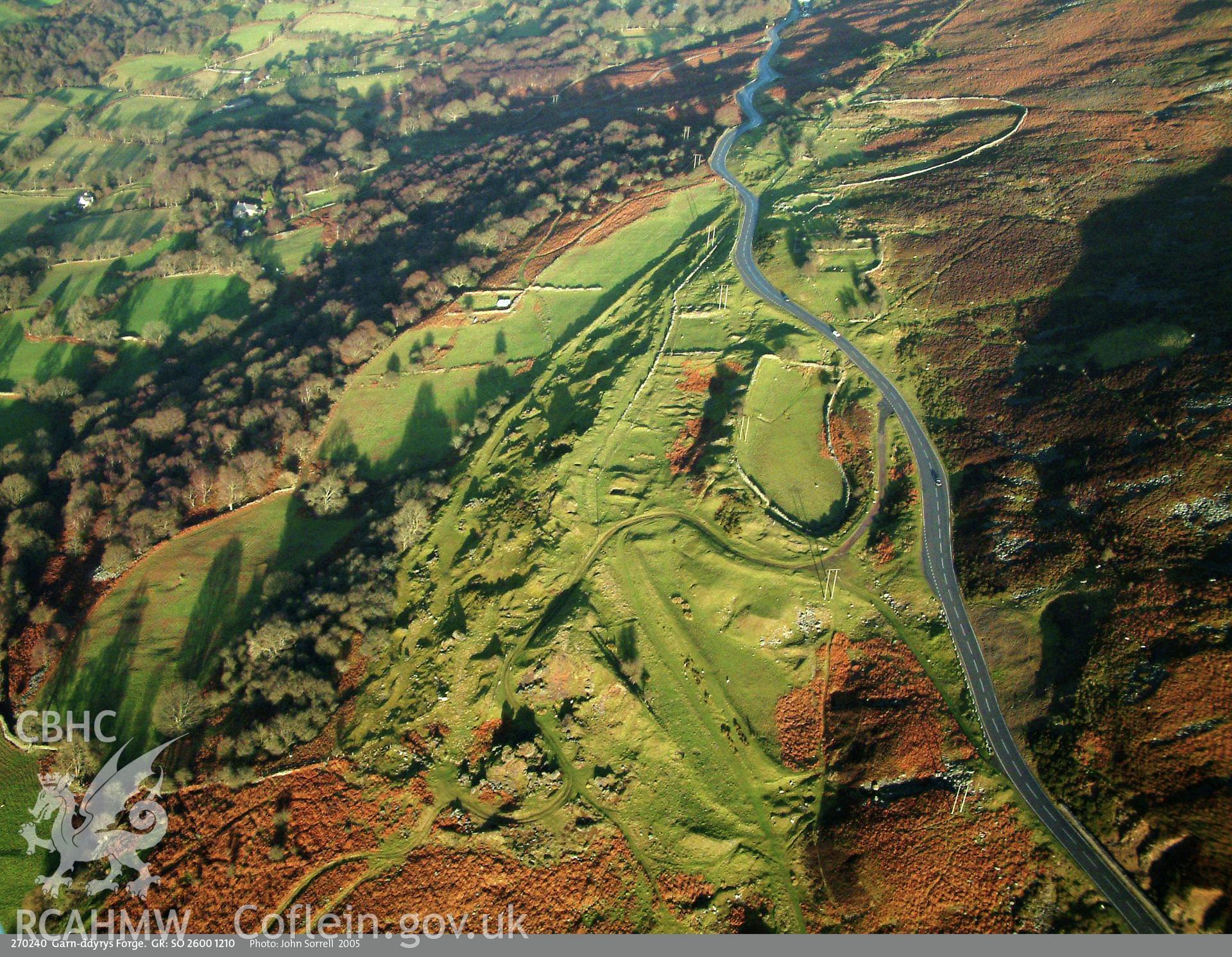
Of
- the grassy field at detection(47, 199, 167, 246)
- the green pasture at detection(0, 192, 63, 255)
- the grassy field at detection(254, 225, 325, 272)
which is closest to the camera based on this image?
the grassy field at detection(254, 225, 325, 272)

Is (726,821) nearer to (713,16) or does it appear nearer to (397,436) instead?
(397,436)

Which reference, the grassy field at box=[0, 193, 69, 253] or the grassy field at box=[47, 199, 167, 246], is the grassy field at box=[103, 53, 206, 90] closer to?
the grassy field at box=[0, 193, 69, 253]

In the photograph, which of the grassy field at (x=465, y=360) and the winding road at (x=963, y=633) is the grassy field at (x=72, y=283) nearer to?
the grassy field at (x=465, y=360)

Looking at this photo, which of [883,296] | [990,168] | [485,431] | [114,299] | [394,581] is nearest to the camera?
[394,581]

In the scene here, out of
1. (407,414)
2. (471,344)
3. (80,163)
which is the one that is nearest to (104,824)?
(407,414)

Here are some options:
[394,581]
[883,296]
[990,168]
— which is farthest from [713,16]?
[394,581]

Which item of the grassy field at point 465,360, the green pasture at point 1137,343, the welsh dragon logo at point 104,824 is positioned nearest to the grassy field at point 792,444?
the green pasture at point 1137,343

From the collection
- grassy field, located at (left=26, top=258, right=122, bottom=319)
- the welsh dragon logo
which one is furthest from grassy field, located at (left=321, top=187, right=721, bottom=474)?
grassy field, located at (left=26, top=258, right=122, bottom=319)
